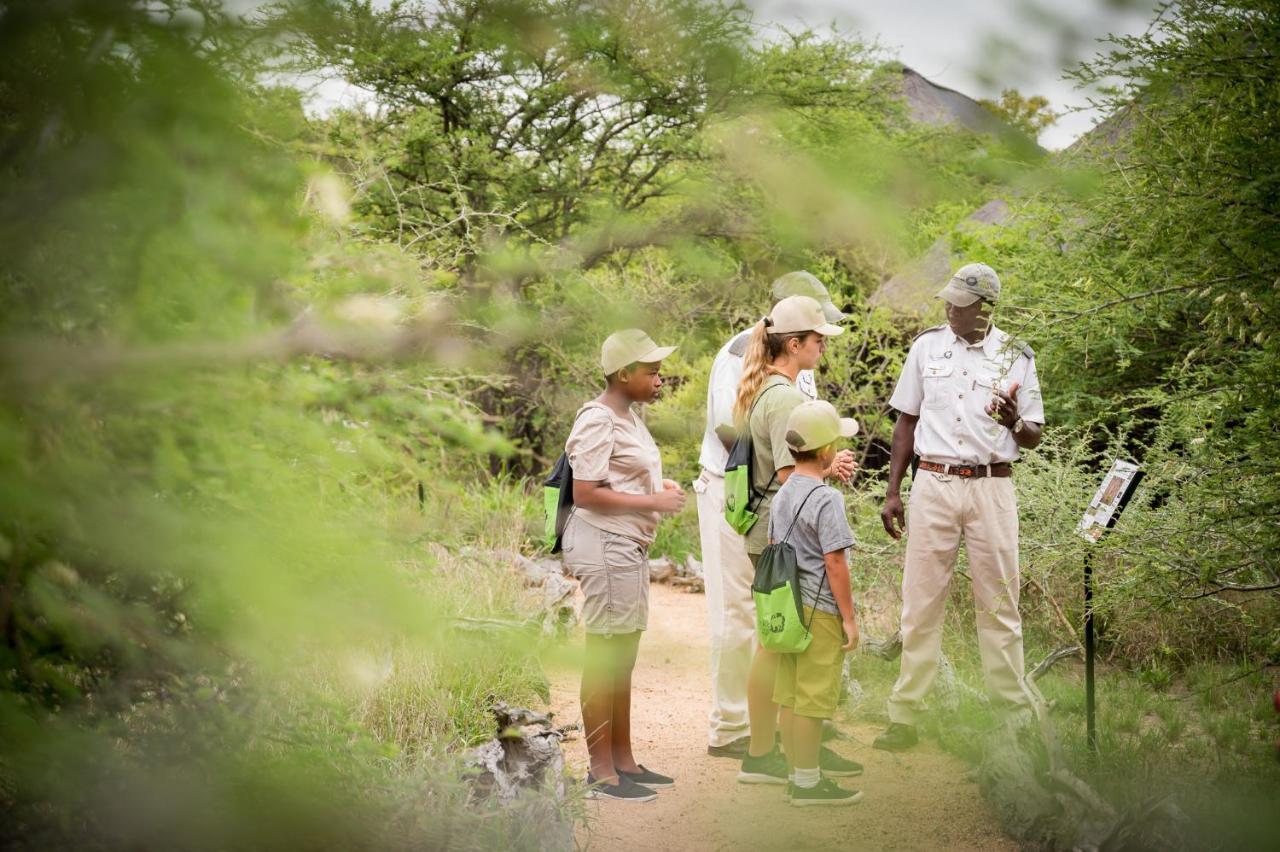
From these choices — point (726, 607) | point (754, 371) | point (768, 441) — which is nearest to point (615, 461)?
point (768, 441)

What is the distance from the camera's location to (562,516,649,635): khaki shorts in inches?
176

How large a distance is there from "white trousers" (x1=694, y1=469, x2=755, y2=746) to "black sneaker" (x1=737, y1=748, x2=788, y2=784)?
415 millimetres

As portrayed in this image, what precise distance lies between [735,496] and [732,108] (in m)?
3.53

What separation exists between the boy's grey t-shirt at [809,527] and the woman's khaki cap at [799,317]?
2.23 feet

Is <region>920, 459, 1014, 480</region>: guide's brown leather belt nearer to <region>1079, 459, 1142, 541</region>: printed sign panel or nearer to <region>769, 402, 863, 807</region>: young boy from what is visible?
<region>1079, 459, 1142, 541</region>: printed sign panel

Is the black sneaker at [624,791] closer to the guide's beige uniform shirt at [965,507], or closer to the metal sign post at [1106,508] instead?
the guide's beige uniform shirt at [965,507]

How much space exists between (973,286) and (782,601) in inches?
68.7

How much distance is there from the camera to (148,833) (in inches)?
56.1

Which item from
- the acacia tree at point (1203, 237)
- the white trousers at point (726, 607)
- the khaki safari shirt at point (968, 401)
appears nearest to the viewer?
the acacia tree at point (1203, 237)

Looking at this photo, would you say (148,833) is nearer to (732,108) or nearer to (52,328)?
(52,328)

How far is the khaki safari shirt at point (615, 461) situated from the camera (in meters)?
4.49

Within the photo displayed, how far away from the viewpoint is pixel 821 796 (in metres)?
4.59

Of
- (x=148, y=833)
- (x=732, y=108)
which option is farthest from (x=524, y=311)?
(x=148, y=833)

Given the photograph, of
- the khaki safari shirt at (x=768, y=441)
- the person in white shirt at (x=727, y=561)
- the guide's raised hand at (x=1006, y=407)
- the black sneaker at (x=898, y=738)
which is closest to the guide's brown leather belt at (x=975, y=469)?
the guide's raised hand at (x=1006, y=407)
